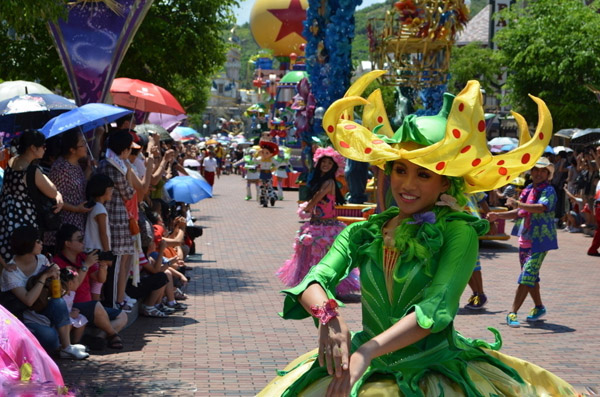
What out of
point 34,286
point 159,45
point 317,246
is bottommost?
point 317,246

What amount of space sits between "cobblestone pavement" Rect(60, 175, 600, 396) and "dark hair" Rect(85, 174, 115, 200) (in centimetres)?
134

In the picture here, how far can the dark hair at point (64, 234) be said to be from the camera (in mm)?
7961

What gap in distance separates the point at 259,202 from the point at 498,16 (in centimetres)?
1144

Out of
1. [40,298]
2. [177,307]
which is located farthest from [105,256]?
[177,307]

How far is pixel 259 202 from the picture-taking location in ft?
95.3

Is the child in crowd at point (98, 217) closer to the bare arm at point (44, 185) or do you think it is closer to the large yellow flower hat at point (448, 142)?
the bare arm at point (44, 185)

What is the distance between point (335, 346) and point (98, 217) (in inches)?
218

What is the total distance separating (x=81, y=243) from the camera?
8039mm

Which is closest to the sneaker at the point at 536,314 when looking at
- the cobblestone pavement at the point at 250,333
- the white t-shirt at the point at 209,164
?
the cobblestone pavement at the point at 250,333

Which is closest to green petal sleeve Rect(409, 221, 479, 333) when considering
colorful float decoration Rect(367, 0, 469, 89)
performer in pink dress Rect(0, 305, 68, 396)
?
performer in pink dress Rect(0, 305, 68, 396)

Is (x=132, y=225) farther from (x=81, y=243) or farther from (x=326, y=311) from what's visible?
(x=326, y=311)

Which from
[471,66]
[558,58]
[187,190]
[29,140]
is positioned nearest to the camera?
[29,140]

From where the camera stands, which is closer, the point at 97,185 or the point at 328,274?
the point at 328,274

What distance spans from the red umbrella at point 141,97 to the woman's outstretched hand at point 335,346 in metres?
10.7
